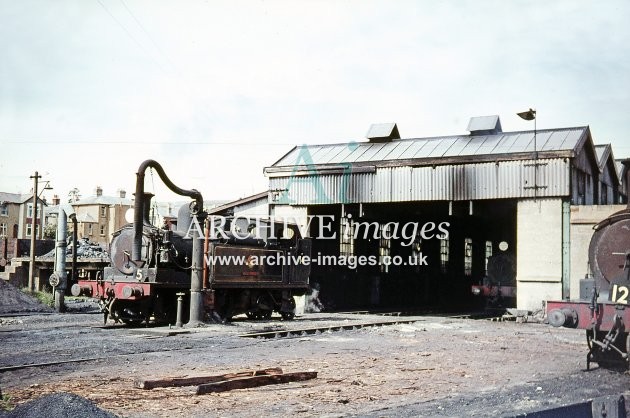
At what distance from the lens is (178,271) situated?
14.7 m

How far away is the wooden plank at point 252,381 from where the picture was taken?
6.99 meters

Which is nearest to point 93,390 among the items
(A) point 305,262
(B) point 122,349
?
(B) point 122,349

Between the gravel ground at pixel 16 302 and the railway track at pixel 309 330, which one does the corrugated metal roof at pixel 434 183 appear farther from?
the gravel ground at pixel 16 302

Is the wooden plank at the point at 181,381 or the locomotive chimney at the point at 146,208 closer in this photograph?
the wooden plank at the point at 181,381

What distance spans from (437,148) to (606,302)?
44.1 feet

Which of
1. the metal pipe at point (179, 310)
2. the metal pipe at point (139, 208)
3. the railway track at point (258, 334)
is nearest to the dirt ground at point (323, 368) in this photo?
the railway track at point (258, 334)

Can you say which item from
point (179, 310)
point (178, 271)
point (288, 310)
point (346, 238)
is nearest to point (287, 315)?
point (288, 310)

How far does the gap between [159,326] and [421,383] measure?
8486 mm

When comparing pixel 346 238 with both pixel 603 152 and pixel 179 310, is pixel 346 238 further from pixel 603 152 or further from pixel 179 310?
pixel 179 310

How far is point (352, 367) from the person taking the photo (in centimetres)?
904

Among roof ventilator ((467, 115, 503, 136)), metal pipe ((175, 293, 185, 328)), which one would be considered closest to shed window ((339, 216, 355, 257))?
roof ventilator ((467, 115, 503, 136))

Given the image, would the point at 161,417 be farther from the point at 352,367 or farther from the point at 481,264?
the point at 481,264

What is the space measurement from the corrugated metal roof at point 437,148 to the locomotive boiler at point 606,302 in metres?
9.45

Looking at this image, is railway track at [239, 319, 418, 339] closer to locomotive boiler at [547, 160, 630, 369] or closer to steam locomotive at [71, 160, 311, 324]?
steam locomotive at [71, 160, 311, 324]
